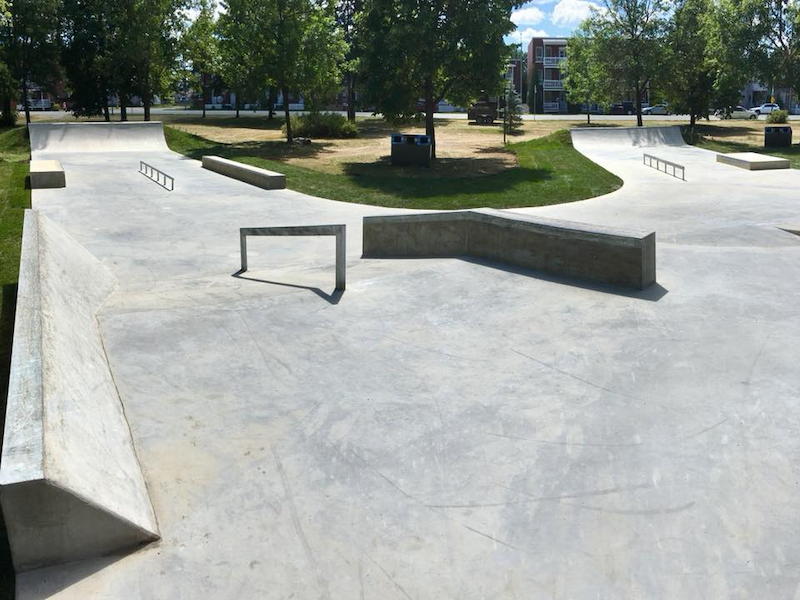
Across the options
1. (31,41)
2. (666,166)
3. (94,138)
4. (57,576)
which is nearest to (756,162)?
(666,166)

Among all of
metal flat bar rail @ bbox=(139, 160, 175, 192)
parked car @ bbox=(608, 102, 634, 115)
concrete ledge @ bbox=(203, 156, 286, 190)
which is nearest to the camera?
metal flat bar rail @ bbox=(139, 160, 175, 192)

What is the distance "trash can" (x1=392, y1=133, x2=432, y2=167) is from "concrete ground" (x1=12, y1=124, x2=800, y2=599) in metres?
16.1

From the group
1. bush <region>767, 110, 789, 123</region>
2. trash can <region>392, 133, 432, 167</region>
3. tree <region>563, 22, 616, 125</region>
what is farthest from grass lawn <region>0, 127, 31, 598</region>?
bush <region>767, 110, 789, 123</region>

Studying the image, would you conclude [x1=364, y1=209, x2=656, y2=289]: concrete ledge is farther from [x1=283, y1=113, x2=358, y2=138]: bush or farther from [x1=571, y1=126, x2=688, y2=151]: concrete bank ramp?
[x1=283, y1=113, x2=358, y2=138]: bush

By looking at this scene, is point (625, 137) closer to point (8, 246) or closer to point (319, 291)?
point (319, 291)

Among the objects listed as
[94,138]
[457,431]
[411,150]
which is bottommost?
[457,431]

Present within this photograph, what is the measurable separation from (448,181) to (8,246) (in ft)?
45.6

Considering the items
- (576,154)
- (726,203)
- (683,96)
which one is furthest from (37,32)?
(726,203)

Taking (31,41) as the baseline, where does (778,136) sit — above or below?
below

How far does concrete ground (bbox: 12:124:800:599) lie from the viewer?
4438mm

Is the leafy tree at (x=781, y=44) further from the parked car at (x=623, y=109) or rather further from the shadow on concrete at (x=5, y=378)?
the parked car at (x=623, y=109)

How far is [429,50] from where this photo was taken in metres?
27.0

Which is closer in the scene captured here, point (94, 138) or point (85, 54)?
point (94, 138)

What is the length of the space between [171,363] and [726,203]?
1559cm
